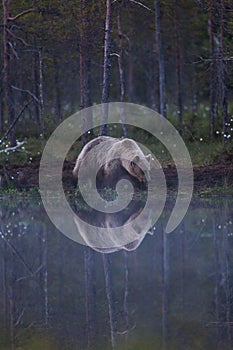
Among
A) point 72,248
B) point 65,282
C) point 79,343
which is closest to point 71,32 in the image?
point 72,248

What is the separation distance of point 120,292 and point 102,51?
17204 millimetres

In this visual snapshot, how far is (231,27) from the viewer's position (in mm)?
22234

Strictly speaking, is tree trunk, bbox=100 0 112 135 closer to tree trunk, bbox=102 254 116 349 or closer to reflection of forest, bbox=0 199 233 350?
reflection of forest, bbox=0 199 233 350

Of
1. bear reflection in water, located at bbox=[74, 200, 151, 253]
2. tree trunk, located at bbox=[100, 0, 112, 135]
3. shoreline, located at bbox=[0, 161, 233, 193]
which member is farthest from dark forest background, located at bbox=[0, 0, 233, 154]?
bear reflection in water, located at bbox=[74, 200, 151, 253]

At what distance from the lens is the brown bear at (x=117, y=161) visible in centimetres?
1812

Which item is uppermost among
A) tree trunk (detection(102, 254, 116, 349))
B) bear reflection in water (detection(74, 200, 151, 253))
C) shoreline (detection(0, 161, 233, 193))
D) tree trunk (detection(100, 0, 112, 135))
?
tree trunk (detection(100, 0, 112, 135))

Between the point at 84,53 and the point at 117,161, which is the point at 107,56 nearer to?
the point at 84,53

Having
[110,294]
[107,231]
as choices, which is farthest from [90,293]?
[107,231]

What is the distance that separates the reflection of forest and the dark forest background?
8.59 metres

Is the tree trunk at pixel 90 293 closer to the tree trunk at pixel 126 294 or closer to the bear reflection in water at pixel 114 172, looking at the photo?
the tree trunk at pixel 126 294

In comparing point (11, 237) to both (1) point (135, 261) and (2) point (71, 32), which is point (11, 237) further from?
(2) point (71, 32)

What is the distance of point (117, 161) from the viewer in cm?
1850

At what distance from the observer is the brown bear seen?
1812cm

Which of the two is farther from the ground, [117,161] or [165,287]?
[117,161]
